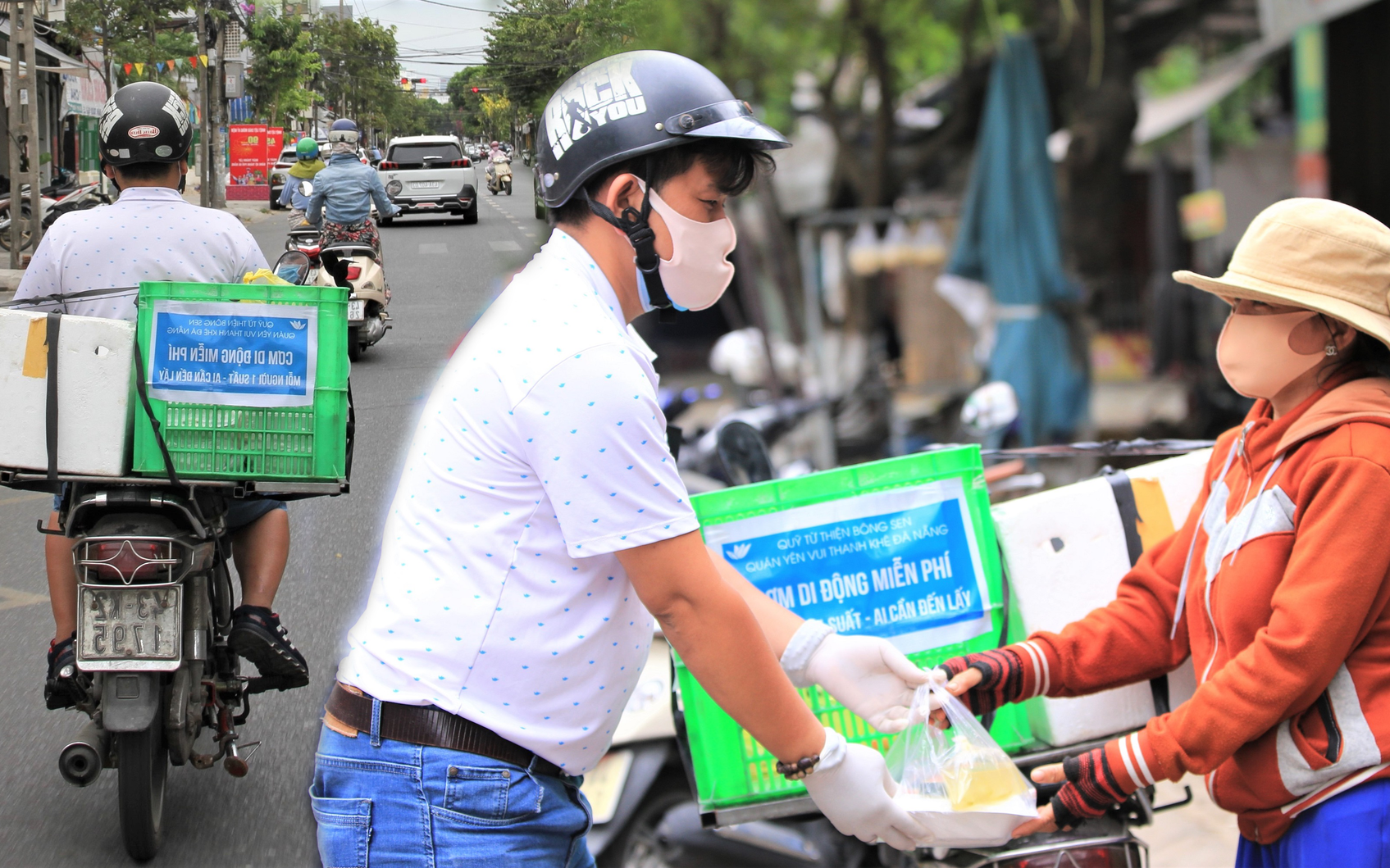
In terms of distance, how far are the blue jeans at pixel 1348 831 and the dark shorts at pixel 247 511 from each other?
278 cm

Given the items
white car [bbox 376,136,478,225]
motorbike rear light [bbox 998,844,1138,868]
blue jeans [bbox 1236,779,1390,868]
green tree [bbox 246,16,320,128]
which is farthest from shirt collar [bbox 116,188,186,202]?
green tree [bbox 246,16,320,128]

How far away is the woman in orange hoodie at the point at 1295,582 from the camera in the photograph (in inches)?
81.5

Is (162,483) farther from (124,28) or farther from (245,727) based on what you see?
(124,28)

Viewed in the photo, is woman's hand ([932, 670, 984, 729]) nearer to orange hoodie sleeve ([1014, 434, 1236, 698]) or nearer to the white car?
orange hoodie sleeve ([1014, 434, 1236, 698])

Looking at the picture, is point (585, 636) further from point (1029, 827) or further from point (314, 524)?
point (314, 524)

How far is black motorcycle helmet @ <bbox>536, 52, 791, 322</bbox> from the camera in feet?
5.50

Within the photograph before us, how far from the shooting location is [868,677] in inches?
93.1

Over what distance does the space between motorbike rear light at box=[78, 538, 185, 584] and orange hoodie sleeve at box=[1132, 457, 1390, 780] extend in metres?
2.53

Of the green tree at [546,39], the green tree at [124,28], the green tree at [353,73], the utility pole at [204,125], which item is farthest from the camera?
the green tree at [124,28]

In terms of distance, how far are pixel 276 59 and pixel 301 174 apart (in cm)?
3363

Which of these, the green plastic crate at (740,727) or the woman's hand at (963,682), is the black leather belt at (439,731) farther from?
the woman's hand at (963,682)

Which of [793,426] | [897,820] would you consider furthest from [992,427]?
[897,820]

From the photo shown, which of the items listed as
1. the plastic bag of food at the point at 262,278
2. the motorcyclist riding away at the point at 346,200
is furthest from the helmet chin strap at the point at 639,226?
the motorcyclist riding away at the point at 346,200

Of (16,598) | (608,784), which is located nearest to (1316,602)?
(608,784)
